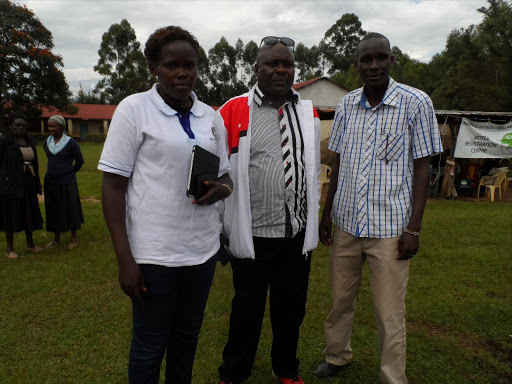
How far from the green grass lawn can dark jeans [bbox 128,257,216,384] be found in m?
0.87

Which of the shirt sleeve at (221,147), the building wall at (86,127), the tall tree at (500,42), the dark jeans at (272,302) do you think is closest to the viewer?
the shirt sleeve at (221,147)

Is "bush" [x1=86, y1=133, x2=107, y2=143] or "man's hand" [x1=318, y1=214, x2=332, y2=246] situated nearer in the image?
"man's hand" [x1=318, y1=214, x2=332, y2=246]

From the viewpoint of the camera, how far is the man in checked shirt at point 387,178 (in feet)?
7.63

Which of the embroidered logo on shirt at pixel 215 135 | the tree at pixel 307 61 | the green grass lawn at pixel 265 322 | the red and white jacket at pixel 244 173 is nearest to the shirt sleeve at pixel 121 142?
the embroidered logo on shirt at pixel 215 135

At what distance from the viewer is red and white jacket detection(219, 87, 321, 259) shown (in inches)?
89.5

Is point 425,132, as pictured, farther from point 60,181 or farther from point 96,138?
point 96,138

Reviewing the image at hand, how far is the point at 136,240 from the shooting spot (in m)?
1.78

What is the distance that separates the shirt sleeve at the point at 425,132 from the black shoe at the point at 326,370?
157 cm

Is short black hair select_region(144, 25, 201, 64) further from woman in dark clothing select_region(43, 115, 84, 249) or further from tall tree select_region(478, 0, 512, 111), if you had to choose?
tall tree select_region(478, 0, 512, 111)

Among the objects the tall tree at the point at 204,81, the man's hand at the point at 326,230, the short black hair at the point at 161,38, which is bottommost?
the man's hand at the point at 326,230

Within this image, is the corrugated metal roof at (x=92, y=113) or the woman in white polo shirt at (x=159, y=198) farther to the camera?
the corrugated metal roof at (x=92, y=113)

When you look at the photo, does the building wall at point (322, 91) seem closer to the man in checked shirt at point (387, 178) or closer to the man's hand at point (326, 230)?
the man's hand at point (326, 230)

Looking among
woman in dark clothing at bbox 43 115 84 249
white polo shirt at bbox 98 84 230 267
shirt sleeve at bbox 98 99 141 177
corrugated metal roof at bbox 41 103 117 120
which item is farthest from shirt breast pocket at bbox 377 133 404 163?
corrugated metal roof at bbox 41 103 117 120

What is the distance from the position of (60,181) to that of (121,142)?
14.8 ft
